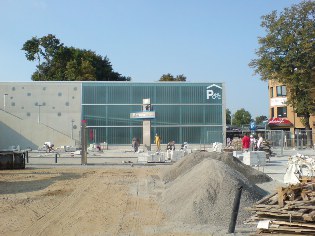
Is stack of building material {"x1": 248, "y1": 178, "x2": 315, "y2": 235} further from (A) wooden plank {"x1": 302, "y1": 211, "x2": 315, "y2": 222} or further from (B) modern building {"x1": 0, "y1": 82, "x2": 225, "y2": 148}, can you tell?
(B) modern building {"x1": 0, "y1": 82, "x2": 225, "y2": 148}

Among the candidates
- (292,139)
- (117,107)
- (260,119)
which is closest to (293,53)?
(292,139)

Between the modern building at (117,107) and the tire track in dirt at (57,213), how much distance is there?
45.3 meters

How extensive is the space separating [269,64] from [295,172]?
36652 mm

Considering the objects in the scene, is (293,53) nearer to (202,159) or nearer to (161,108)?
(161,108)

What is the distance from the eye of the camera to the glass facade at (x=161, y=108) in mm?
63719

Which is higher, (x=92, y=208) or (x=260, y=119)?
(x=260, y=119)

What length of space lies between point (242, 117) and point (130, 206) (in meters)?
112

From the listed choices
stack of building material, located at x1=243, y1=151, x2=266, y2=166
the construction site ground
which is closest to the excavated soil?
the construction site ground

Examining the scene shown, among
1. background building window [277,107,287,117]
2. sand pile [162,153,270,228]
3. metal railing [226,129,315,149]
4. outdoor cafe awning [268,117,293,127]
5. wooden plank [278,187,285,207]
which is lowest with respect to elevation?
sand pile [162,153,270,228]

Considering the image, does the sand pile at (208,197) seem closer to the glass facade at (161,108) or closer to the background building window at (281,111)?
the glass facade at (161,108)

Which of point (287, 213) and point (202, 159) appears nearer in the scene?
point (287, 213)

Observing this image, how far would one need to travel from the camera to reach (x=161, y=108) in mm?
65062

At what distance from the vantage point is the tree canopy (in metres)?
51.5

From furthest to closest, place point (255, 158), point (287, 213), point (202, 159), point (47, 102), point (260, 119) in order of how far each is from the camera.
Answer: point (260, 119)
point (47, 102)
point (255, 158)
point (202, 159)
point (287, 213)
